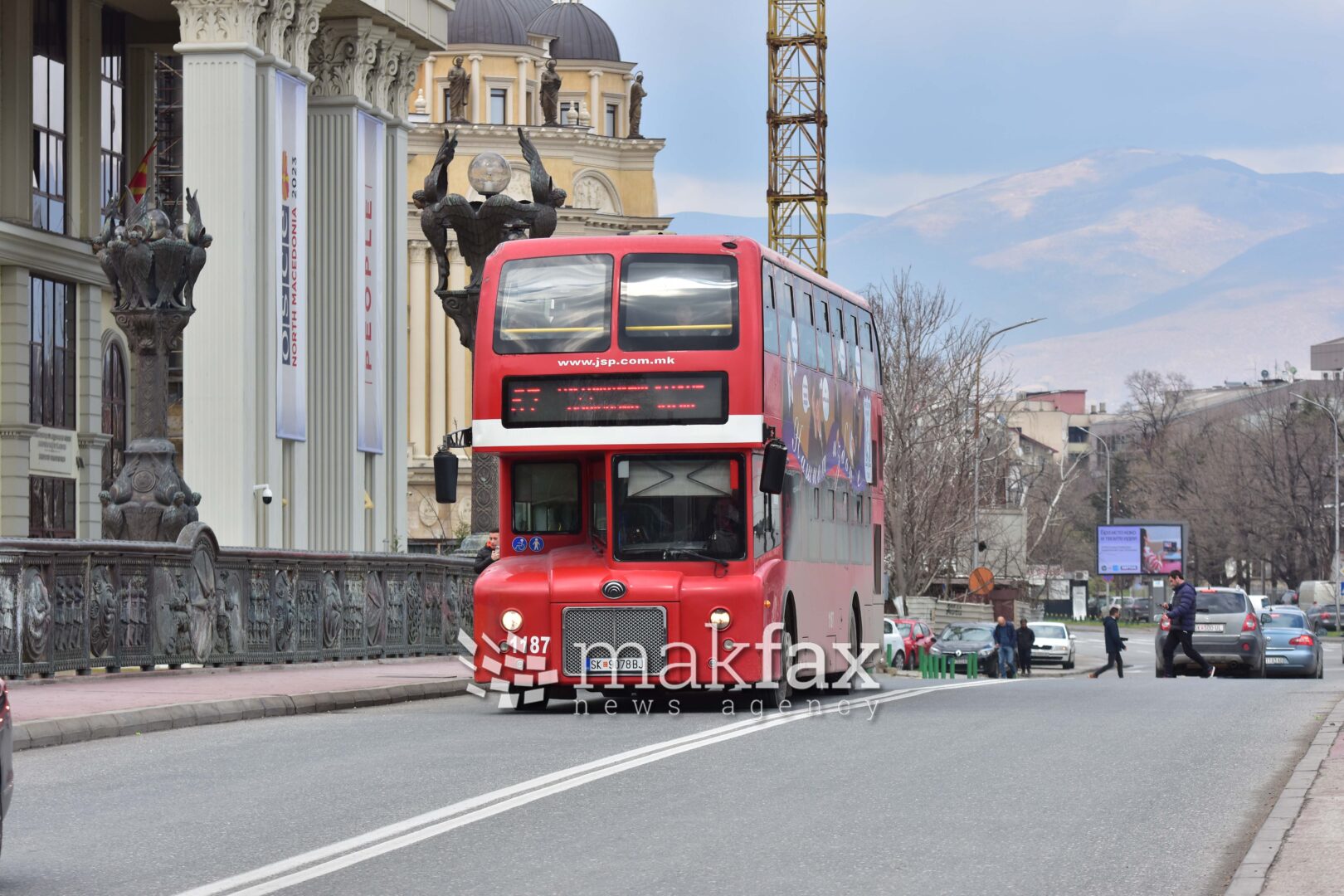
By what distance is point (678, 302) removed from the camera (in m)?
19.9

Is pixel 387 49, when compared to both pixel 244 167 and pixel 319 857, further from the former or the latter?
pixel 319 857

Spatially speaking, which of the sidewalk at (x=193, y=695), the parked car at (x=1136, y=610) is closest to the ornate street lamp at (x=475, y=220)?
the sidewalk at (x=193, y=695)

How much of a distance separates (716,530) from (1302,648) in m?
23.7

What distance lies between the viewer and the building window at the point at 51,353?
4703 cm

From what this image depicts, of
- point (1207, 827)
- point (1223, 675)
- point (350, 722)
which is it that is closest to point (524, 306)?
point (350, 722)

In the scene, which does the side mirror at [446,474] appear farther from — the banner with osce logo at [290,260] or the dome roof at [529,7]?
the dome roof at [529,7]

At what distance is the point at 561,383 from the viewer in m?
19.8

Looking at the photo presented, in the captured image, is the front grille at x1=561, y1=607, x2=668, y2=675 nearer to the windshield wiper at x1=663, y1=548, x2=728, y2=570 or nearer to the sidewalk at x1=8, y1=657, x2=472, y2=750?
the windshield wiper at x1=663, y1=548, x2=728, y2=570

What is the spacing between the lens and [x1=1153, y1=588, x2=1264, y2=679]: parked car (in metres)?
36.8

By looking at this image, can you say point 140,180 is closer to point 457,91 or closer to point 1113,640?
point 1113,640

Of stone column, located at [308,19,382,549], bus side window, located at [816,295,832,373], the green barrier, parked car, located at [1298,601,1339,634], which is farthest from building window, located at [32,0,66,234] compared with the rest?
parked car, located at [1298,601,1339,634]

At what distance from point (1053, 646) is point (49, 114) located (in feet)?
95.1

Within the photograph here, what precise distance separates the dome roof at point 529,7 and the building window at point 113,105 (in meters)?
52.9

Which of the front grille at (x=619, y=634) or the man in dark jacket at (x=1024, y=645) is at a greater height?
the front grille at (x=619, y=634)
